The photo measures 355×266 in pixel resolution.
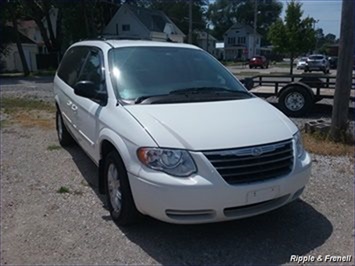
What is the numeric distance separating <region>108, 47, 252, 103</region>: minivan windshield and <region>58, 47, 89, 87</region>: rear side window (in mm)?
1172

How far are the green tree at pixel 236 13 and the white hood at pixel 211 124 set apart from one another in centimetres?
10777

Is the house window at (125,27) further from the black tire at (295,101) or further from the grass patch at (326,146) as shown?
the grass patch at (326,146)

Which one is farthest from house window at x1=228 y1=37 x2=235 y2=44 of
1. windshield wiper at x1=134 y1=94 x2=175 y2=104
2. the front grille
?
the front grille

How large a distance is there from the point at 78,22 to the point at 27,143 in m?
34.6

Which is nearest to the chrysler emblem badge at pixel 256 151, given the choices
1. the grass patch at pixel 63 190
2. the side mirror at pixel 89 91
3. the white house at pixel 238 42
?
the side mirror at pixel 89 91

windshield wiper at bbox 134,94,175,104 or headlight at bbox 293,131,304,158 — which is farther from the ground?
windshield wiper at bbox 134,94,175,104

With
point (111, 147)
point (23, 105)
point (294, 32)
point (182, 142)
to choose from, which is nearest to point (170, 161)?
point (182, 142)

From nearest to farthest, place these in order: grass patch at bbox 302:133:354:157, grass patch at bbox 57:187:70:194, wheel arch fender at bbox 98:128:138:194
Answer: wheel arch fender at bbox 98:128:138:194 < grass patch at bbox 57:187:70:194 < grass patch at bbox 302:133:354:157

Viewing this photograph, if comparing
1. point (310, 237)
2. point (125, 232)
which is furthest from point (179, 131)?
point (310, 237)

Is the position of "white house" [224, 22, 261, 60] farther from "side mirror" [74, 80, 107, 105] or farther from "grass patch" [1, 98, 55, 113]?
"side mirror" [74, 80, 107, 105]

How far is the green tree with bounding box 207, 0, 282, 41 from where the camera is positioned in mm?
106688

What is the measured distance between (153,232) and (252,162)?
4.00ft

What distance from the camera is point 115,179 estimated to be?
12.8 feet

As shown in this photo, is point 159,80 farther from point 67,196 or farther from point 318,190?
point 318,190
